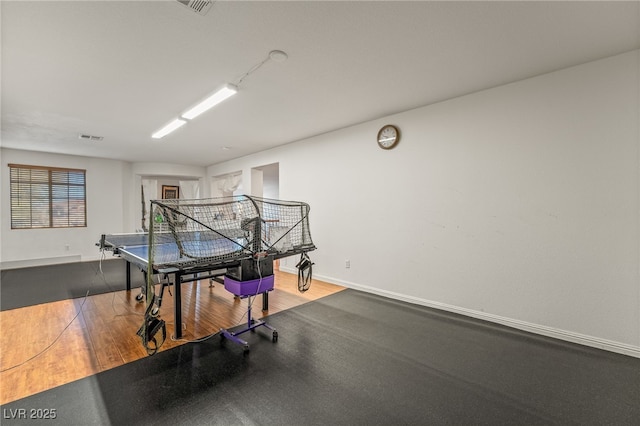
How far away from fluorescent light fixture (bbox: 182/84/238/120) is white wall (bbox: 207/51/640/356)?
6.88 feet

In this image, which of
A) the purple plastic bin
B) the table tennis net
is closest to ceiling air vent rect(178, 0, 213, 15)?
the table tennis net

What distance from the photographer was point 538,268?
2727mm

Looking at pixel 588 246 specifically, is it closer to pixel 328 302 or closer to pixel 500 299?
pixel 500 299

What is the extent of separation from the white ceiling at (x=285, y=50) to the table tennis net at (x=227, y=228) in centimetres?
129

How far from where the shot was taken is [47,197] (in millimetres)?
6172

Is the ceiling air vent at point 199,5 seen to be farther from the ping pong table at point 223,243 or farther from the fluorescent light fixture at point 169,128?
the fluorescent light fixture at point 169,128

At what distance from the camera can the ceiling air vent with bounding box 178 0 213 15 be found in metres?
1.69

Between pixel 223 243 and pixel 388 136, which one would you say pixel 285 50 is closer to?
pixel 223 243

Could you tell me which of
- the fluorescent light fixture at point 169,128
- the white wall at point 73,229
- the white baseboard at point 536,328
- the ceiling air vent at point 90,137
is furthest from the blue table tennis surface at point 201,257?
the white wall at point 73,229

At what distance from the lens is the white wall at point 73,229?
224 inches

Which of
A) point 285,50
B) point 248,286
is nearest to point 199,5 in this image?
point 285,50

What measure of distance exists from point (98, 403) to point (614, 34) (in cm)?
464

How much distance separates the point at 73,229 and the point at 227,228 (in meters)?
6.49

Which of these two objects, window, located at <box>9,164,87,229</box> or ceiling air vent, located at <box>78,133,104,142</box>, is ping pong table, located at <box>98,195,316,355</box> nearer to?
ceiling air vent, located at <box>78,133,104,142</box>
